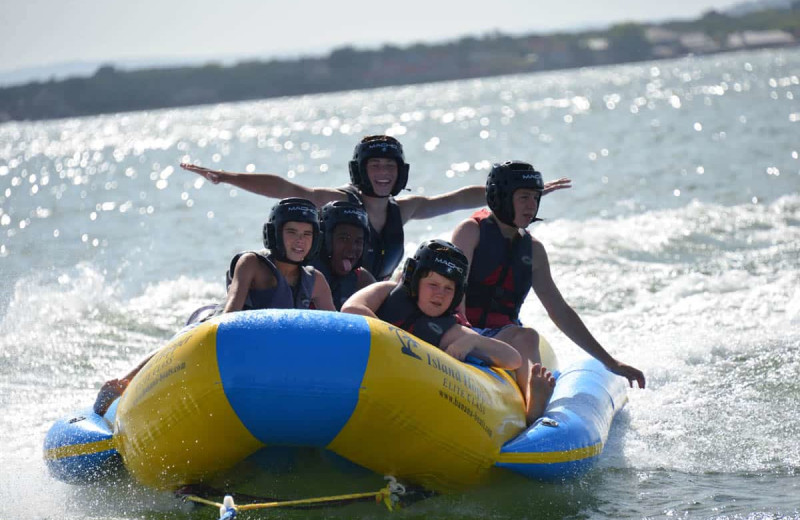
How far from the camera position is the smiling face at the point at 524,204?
18.8 ft

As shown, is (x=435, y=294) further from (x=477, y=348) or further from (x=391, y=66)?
(x=391, y=66)

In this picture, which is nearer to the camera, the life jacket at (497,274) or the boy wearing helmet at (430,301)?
the boy wearing helmet at (430,301)

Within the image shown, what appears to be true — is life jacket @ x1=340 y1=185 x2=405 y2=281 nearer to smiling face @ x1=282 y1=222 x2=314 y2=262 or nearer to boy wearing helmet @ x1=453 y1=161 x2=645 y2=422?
boy wearing helmet @ x1=453 y1=161 x2=645 y2=422

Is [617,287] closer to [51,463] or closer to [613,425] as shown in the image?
[613,425]

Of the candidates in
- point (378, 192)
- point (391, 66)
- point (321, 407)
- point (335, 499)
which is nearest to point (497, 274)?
point (378, 192)

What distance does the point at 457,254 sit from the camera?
4.76m

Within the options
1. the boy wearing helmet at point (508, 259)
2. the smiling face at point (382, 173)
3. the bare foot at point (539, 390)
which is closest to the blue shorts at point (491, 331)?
the boy wearing helmet at point (508, 259)

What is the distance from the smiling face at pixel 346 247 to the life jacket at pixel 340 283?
3 cm

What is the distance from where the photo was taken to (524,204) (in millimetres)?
5730

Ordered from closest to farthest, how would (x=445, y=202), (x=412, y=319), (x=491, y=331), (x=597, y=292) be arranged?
(x=412, y=319)
(x=491, y=331)
(x=445, y=202)
(x=597, y=292)

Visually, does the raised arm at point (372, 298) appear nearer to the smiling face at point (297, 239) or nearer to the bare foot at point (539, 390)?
the smiling face at point (297, 239)

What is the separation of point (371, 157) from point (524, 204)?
105 centimetres

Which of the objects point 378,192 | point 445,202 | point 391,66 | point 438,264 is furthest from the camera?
point 391,66

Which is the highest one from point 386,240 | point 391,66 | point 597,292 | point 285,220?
point 391,66
